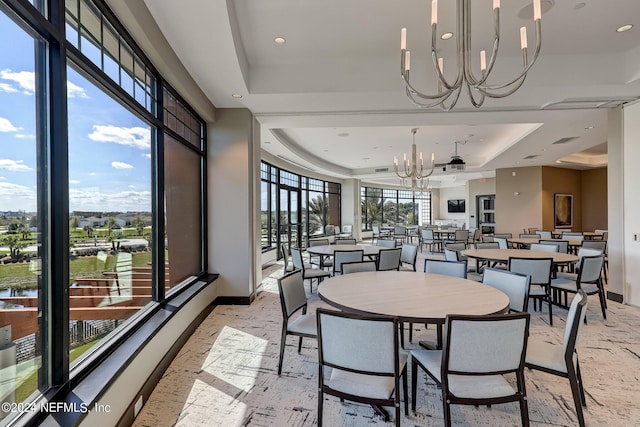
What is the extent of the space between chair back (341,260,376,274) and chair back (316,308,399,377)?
1.77 meters

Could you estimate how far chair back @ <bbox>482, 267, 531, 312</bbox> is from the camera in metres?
2.73

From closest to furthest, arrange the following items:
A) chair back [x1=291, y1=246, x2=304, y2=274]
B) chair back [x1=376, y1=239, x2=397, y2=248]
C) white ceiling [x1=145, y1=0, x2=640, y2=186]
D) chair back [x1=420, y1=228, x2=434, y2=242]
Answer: white ceiling [x1=145, y1=0, x2=640, y2=186], chair back [x1=291, y1=246, x2=304, y2=274], chair back [x1=376, y1=239, x2=397, y2=248], chair back [x1=420, y1=228, x2=434, y2=242]

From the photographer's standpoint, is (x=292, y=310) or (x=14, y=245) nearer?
(x=14, y=245)

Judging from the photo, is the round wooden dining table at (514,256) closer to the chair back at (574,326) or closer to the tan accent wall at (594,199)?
the chair back at (574,326)

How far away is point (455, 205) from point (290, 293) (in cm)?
1718

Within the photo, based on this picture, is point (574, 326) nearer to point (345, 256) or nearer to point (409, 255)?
point (345, 256)

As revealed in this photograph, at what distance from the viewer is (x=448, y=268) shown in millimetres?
3576

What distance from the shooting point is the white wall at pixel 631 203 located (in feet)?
14.4

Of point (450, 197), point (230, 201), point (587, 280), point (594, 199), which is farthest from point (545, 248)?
point (450, 197)

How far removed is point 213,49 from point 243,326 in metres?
3.17

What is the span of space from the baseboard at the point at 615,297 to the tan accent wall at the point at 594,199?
7.23 meters

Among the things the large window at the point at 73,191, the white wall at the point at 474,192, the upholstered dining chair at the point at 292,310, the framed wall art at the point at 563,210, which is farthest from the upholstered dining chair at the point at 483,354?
the white wall at the point at 474,192

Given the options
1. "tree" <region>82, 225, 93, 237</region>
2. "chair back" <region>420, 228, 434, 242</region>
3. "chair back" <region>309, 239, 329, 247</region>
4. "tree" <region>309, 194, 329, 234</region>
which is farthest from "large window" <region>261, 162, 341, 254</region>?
"tree" <region>82, 225, 93, 237</region>

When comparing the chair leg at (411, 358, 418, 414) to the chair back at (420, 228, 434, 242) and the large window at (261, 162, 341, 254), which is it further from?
the chair back at (420, 228, 434, 242)
